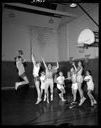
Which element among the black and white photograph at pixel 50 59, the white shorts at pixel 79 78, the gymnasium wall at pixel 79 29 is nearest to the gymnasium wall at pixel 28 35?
the black and white photograph at pixel 50 59

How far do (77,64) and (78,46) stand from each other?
0.41ft

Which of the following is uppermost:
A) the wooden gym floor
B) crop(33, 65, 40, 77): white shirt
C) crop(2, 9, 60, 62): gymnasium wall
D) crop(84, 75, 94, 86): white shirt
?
crop(2, 9, 60, 62): gymnasium wall

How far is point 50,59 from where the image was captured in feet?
4.68

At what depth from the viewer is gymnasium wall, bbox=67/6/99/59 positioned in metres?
1.42

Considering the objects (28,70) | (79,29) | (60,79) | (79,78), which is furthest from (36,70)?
(79,29)

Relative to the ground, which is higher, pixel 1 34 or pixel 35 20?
pixel 35 20

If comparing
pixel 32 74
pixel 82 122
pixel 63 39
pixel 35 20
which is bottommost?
pixel 82 122

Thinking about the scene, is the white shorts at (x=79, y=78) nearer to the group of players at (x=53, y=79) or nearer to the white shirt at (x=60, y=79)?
the group of players at (x=53, y=79)

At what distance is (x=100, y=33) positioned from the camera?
1424 millimetres

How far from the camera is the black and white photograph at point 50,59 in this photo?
55.3 inches

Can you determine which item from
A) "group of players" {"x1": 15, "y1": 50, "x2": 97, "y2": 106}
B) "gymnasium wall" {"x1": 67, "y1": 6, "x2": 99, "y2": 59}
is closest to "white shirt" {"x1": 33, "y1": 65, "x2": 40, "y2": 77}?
"group of players" {"x1": 15, "y1": 50, "x2": 97, "y2": 106}

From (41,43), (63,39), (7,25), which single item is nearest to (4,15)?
(7,25)

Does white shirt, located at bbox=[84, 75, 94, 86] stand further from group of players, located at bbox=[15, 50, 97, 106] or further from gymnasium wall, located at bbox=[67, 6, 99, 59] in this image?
gymnasium wall, located at bbox=[67, 6, 99, 59]

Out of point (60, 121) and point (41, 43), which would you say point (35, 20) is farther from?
point (60, 121)
